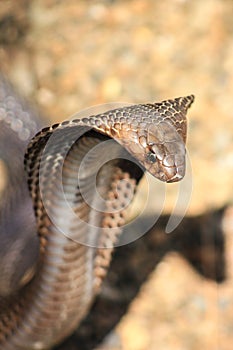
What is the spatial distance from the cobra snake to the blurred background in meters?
0.59

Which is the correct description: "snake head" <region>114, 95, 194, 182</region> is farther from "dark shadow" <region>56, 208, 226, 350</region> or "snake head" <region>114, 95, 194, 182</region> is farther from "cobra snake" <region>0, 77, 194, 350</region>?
"dark shadow" <region>56, 208, 226, 350</region>

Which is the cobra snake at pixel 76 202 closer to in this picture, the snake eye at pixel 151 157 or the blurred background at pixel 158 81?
the snake eye at pixel 151 157

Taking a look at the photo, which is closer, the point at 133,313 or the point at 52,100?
the point at 133,313

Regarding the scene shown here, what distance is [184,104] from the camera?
221cm

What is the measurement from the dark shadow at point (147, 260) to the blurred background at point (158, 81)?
0.07ft

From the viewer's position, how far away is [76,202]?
2416 millimetres

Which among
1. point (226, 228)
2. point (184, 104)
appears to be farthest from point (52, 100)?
point (184, 104)

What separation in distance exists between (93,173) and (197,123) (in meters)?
1.55

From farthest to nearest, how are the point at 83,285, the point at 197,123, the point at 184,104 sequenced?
the point at 197,123 < the point at 83,285 < the point at 184,104

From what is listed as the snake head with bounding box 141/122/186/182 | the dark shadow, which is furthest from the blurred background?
the snake head with bounding box 141/122/186/182

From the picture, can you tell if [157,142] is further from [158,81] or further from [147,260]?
[158,81]

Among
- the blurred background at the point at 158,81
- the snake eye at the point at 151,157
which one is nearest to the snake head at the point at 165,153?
the snake eye at the point at 151,157

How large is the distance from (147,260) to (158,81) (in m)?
1.06

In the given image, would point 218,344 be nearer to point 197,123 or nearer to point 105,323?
point 105,323
